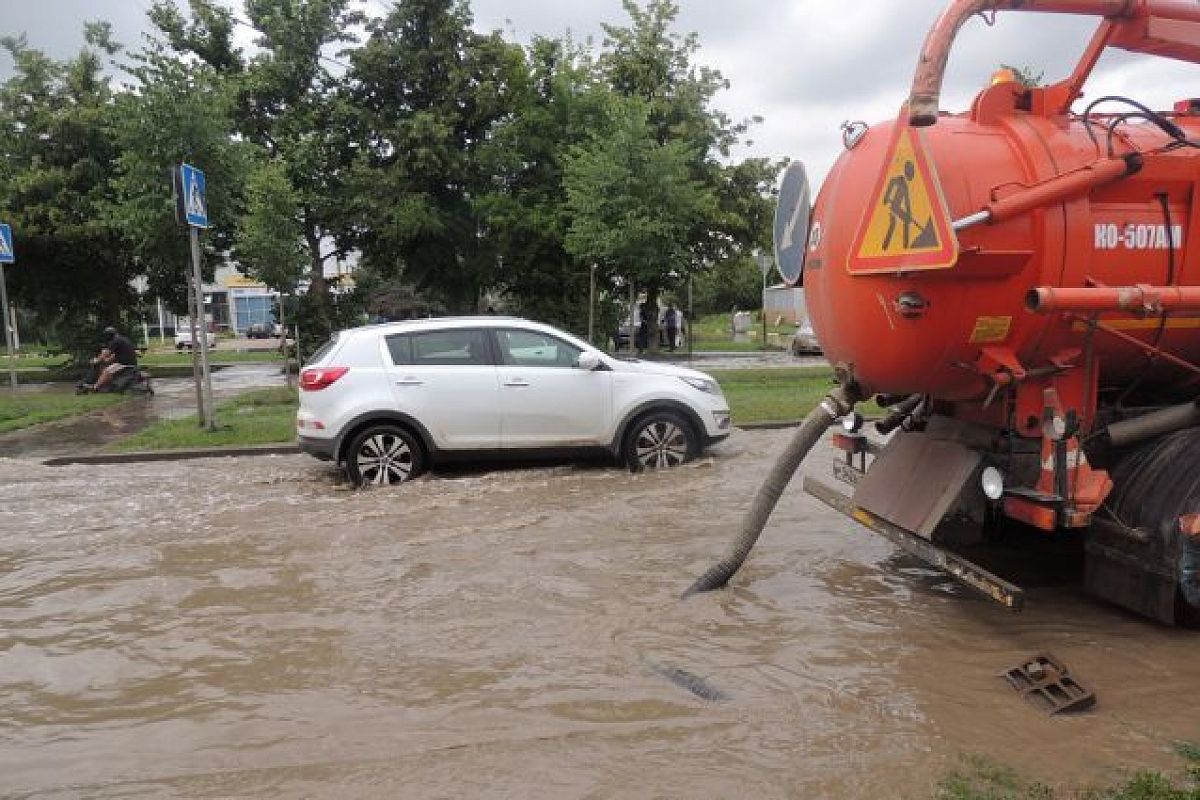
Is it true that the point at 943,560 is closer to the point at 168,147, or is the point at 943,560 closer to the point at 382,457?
the point at 382,457

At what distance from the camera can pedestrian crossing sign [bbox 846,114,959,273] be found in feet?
13.0

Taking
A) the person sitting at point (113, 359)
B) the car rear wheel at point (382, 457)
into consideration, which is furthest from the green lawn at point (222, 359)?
the car rear wheel at point (382, 457)

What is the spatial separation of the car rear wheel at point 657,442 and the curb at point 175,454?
4.15 metres

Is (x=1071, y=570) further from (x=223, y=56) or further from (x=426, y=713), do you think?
(x=223, y=56)

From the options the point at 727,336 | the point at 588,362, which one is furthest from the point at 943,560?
the point at 727,336

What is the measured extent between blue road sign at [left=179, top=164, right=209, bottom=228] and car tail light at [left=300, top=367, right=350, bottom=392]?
12.5ft

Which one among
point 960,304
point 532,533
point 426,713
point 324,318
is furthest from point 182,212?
point 324,318

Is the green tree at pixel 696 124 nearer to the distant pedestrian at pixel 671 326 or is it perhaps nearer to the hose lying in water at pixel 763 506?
the distant pedestrian at pixel 671 326

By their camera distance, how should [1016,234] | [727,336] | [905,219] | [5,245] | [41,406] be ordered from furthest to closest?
1. [727,336]
2. [5,245]
3. [41,406]
4. [905,219]
5. [1016,234]

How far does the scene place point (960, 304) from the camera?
4.16 metres

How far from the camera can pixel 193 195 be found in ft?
36.8

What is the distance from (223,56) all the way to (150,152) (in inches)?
570

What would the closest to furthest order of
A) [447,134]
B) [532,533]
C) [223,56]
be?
[532,533], [447,134], [223,56]

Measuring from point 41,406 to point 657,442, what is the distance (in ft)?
39.0
